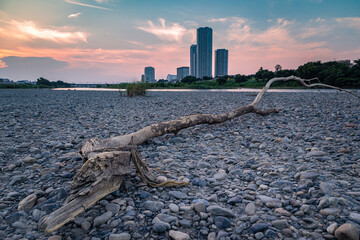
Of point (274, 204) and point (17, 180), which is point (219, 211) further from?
point (17, 180)

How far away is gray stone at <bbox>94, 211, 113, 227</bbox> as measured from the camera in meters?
1.83

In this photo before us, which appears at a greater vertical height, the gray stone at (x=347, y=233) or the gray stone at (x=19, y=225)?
the gray stone at (x=347, y=233)

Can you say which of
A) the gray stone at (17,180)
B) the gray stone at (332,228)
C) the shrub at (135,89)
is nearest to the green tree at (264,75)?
the shrub at (135,89)

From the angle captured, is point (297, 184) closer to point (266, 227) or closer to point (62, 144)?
point (266, 227)

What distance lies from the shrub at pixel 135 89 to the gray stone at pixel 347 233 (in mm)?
16655

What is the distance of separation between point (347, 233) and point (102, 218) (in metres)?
1.97

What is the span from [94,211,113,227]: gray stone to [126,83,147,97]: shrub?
1583cm

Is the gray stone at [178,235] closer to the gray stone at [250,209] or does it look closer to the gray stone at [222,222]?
the gray stone at [222,222]

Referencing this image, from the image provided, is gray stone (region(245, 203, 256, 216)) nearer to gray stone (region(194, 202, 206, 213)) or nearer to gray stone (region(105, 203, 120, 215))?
gray stone (region(194, 202, 206, 213))

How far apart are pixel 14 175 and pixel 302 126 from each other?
249 inches

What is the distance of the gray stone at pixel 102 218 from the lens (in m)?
1.83

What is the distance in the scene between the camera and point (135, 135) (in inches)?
152

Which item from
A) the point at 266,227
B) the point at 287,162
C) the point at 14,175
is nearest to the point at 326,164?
the point at 287,162

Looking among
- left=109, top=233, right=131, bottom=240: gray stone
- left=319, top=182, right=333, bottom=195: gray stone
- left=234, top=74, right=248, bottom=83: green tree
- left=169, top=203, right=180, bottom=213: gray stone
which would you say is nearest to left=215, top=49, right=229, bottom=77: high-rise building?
left=234, top=74, right=248, bottom=83: green tree
